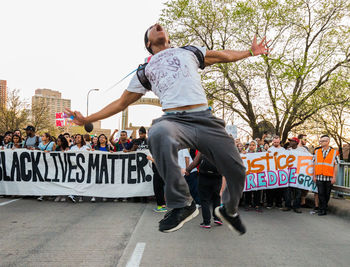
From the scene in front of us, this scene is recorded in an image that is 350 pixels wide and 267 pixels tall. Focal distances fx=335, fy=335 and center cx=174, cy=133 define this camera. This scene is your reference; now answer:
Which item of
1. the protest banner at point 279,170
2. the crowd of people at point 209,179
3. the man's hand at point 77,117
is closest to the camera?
the man's hand at point 77,117

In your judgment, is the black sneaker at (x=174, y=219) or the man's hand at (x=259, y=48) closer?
the black sneaker at (x=174, y=219)

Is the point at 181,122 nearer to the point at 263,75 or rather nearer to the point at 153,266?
the point at 153,266

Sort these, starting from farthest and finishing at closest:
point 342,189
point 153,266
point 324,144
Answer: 1. point 342,189
2. point 324,144
3. point 153,266

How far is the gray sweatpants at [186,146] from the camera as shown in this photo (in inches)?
101

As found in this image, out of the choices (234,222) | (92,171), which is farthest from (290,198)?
(234,222)

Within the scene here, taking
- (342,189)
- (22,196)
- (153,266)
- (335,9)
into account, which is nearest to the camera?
(153,266)

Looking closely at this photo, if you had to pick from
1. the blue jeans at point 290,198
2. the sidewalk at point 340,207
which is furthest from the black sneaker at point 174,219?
the blue jeans at point 290,198

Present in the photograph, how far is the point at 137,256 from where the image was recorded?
4.43m

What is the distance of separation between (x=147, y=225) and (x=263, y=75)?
1575 centimetres

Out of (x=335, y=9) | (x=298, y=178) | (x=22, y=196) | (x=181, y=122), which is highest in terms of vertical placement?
(x=335, y=9)

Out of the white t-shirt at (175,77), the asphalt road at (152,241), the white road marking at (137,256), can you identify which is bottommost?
the asphalt road at (152,241)

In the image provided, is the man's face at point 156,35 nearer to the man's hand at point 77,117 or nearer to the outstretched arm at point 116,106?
the outstretched arm at point 116,106

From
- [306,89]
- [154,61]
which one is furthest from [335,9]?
[154,61]

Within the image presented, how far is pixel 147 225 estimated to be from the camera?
6.42 m
